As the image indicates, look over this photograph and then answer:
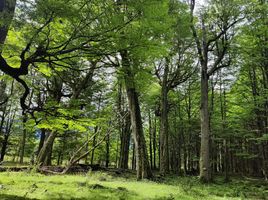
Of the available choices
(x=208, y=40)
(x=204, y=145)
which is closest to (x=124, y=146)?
(x=204, y=145)

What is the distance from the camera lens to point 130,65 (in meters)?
7.44

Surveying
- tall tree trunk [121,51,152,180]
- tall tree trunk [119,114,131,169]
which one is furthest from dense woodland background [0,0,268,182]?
tall tree trunk [119,114,131,169]

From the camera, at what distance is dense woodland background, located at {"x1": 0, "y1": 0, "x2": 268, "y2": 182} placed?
16.5ft

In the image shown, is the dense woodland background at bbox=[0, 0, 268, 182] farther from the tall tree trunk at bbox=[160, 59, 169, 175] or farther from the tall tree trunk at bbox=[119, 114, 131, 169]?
the tall tree trunk at bbox=[119, 114, 131, 169]

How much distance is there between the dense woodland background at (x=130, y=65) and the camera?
5.04 m

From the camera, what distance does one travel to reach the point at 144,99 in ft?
80.4

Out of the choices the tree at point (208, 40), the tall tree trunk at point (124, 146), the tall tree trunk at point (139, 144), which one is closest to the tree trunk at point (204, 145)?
the tree at point (208, 40)

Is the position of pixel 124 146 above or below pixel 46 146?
above

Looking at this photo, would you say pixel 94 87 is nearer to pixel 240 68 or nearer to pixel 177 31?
→ pixel 177 31

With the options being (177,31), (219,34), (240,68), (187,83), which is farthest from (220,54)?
(187,83)

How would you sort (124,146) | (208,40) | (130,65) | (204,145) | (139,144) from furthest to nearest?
1. (124,146)
2. (208,40)
3. (204,145)
4. (139,144)
5. (130,65)

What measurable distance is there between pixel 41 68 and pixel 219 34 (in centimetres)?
1146

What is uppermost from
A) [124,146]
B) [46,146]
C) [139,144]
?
[124,146]

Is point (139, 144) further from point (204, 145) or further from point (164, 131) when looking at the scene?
point (164, 131)
